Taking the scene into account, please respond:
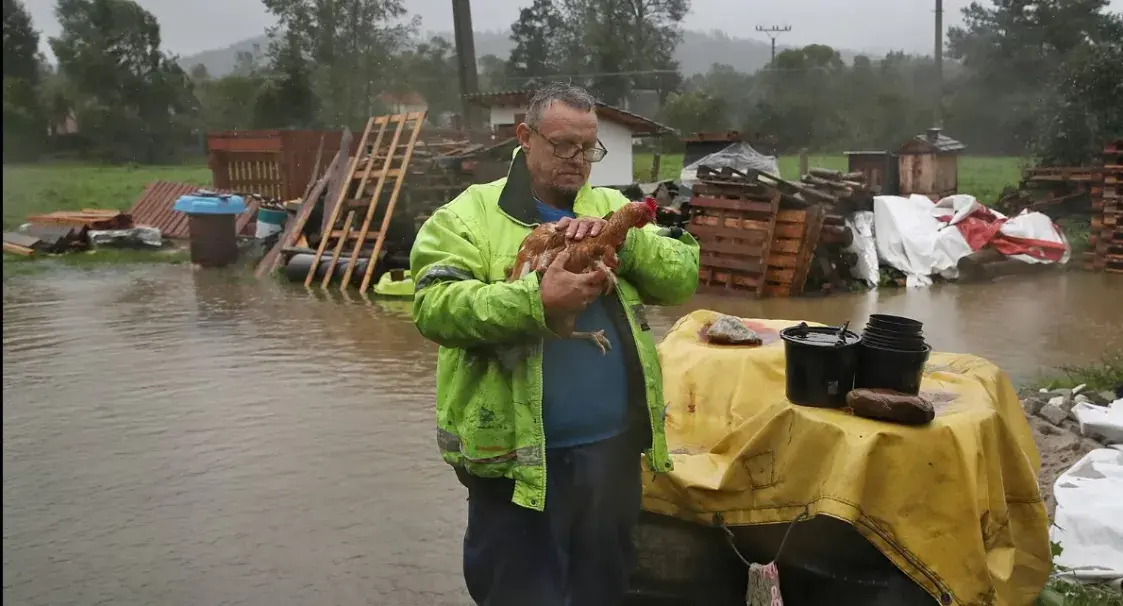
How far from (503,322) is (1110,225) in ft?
45.6

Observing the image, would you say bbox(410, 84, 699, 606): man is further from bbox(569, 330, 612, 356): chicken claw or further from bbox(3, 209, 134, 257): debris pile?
bbox(3, 209, 134, 257): debris pile

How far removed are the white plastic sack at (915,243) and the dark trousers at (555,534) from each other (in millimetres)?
10510

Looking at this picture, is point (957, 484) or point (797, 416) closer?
point (957, 484)

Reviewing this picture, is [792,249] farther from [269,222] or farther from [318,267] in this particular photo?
[269,222]

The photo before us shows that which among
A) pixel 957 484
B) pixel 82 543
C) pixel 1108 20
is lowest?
pixel 82 543

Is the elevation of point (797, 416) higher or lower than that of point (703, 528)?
higher

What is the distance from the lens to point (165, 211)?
60.6 feet

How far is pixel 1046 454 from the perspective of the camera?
178 inches

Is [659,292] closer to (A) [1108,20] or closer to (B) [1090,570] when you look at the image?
(B) [1090,570]

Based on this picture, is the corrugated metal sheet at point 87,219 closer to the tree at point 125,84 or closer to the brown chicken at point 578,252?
the tree at point 125,84

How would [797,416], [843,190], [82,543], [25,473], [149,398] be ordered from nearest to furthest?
[797,416] < [82,543] < [25,473] < [149,398] < [843,190]

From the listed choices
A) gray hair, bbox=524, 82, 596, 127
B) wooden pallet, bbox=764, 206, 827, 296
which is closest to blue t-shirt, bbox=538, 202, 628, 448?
gray hair, bbox=524, 82, 596, 127

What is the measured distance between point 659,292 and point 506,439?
62 centimetres

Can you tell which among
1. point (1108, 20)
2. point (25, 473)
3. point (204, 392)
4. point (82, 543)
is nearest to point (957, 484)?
point (82, 543)
